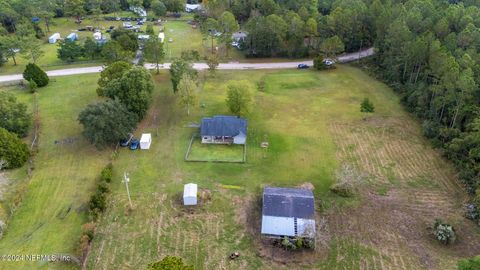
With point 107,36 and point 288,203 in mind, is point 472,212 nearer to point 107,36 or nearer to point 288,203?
point 288,203

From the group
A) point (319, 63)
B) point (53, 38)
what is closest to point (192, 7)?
point (53, 38)

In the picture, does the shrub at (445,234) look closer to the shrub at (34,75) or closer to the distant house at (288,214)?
the distant house at (288,214)

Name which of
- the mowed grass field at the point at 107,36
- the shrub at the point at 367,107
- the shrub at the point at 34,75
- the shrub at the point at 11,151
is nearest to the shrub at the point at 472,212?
the shrub at the point at 367,107

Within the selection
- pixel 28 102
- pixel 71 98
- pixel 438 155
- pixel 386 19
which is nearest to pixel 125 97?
pixel 71 98

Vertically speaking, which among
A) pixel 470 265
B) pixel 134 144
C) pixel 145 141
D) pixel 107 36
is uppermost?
pixel 470 265

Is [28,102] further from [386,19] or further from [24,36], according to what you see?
[386,19]

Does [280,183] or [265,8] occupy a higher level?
[265,8]
